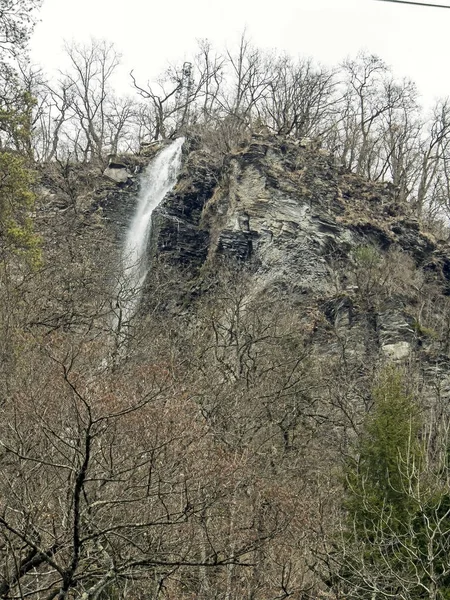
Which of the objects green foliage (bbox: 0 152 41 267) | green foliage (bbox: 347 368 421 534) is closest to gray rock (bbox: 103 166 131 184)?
green foliage (bbox: 0 152 41 267)

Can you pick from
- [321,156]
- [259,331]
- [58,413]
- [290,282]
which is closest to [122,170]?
[321,156]

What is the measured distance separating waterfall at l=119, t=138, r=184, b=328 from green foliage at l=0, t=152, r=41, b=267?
7.68 m

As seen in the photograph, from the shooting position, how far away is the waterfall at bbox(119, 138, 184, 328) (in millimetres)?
29188

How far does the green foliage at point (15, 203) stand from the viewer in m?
18.6

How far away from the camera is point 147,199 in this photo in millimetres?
32906

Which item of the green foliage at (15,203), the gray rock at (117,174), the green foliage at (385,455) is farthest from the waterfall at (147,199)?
the green foliage at (385,455)

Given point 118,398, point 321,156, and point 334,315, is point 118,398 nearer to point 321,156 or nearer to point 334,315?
point 334,315

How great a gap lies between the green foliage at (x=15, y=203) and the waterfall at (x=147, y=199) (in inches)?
302

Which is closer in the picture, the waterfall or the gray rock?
the waterfall

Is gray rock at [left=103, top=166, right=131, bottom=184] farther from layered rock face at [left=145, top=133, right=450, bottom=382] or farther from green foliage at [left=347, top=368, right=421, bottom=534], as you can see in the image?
green foliage at [left=347, top=368, right=421, bottom=534]

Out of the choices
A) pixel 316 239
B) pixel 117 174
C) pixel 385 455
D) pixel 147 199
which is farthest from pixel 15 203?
pixel 117 174

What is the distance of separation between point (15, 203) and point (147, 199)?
14.1 m

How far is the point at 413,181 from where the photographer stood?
3978cm

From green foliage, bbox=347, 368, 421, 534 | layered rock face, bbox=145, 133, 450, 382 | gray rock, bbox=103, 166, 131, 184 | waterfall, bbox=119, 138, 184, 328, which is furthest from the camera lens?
gray rock, bbox=103, 166, 131, 184
